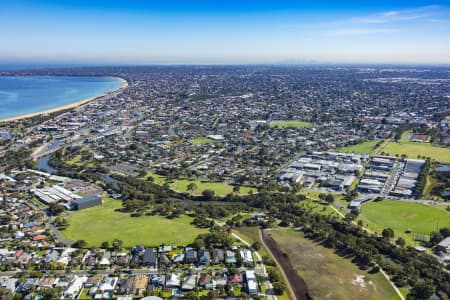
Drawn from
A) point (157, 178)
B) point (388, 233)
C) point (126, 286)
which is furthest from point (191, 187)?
point (388, 233)

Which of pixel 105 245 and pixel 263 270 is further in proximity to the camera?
pixel 105 245

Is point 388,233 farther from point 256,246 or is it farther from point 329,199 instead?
point 256,246

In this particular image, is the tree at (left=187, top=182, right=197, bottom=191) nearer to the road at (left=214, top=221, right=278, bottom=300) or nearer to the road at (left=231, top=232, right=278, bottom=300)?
the road at (left=214, top=221, right=278, bottom=300)

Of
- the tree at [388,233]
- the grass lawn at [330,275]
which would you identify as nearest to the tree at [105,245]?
the grass lawn at [330,275]

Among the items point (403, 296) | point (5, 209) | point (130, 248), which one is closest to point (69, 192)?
point (5, 209)

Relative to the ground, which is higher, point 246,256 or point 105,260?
point 105,260

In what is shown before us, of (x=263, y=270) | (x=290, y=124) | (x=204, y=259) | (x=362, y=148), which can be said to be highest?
(x=290, y=124)

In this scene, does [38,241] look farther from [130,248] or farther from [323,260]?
[323,260]

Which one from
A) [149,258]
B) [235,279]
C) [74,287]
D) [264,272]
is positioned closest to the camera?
[74,287]
